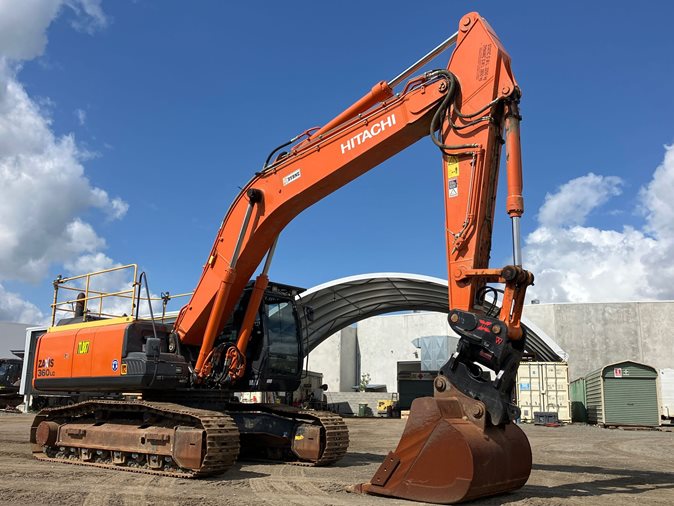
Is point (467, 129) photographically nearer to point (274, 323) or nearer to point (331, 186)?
Answer: point (331, 186)

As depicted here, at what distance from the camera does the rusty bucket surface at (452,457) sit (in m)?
6.05

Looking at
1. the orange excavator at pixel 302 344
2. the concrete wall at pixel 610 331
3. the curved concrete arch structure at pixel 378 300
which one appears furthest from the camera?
the concrete wall at pixel 610 331

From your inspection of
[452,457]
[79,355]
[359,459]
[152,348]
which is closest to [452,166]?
[452,457]

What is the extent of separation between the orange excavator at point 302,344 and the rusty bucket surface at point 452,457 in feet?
0.05

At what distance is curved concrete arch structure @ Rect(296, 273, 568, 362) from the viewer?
97.7ft

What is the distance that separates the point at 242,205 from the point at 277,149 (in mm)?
1055

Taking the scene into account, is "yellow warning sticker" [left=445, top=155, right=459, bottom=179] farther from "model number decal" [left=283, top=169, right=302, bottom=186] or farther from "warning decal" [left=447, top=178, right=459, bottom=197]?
"model number decal" [left=283, top=169, right=302, bottom=186]

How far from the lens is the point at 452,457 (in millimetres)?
6105

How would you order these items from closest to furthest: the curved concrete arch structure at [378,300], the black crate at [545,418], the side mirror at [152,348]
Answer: the side mirror at [152,348]
the black crate at [545,418]
the curved concrete arch structure at [378,300]

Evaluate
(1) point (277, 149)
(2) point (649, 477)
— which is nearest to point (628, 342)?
(2) point (649, 477)

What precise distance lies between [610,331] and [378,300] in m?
19.9

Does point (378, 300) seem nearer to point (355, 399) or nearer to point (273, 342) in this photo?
point (355, 399)

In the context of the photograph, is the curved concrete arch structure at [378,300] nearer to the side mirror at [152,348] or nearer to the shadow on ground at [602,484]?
the side mirror at [152,348]

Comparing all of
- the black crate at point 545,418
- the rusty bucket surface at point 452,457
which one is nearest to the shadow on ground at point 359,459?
the rusty bucket surface at point 452,457
